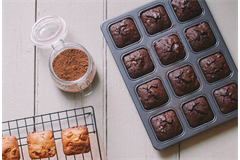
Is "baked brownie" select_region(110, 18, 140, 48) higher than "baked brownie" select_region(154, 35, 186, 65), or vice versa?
"baked brownie" select_region(110, 18, 140, 48)

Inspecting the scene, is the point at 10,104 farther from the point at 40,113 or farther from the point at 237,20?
the point at 237,20

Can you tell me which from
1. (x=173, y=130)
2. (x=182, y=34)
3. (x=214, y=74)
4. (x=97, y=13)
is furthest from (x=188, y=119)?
(x=97, y=13)

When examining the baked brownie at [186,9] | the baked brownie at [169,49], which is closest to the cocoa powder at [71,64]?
the baked brownie at [169,49]

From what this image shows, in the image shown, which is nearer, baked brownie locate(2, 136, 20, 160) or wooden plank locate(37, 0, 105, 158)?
baked brownie locate(2, 136, 20, 160)

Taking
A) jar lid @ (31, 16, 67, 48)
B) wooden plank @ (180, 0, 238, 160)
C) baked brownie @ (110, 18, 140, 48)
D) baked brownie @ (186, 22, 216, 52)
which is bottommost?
wooden plank @ (180, 0, 238, 160)

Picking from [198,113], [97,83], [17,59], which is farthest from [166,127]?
A: [17,59]

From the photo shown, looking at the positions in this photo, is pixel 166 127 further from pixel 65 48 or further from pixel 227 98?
pixel 65 48

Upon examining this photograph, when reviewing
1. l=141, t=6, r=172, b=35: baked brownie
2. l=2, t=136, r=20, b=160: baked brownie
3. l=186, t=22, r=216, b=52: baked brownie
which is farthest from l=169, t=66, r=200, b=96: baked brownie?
l=2, t=136, r=20, b=160: baked brownie

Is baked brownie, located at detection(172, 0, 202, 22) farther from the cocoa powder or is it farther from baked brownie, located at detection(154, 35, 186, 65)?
the cocoa powder
